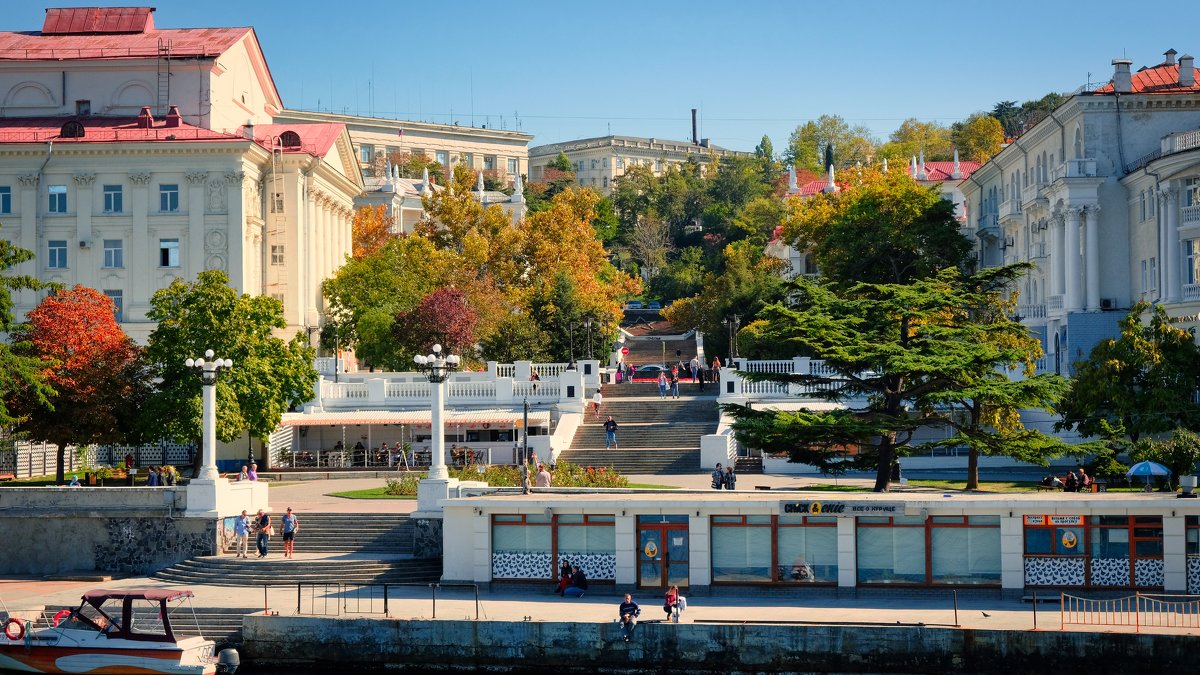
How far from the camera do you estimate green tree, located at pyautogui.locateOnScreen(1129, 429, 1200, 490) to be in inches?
1674

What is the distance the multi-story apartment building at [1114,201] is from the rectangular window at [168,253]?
121ft

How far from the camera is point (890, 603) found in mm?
34812

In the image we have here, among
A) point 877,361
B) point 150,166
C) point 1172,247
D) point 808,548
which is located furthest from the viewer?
point 150,166

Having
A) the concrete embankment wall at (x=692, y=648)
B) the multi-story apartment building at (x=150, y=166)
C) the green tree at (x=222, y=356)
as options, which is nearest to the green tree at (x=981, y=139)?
the multi-story apartment building at (x=150, y=166)

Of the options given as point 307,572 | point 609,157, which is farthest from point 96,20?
point 609,157

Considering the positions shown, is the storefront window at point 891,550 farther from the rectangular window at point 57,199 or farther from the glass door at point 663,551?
the rectangular window at point 57,199

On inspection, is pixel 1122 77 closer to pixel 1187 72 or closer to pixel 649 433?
pixel 1187 72

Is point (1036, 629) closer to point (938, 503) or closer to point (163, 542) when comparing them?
point (938, 503)

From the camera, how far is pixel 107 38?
246 feet

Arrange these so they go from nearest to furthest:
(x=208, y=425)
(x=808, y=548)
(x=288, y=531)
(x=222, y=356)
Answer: (x=808, y=548) → (x=288, y=531) → (x=208, y=425) → (x=222, y=356)

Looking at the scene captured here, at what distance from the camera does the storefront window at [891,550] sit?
117 feet

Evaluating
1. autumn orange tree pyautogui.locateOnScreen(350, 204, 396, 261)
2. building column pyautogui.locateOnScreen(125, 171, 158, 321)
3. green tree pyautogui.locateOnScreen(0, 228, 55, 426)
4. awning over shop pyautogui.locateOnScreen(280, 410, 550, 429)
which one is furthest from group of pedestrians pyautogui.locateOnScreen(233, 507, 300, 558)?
autumn orange tree pyautogui.locateOnScreen(350, 204, 396, 261)

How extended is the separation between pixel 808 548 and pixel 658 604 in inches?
149

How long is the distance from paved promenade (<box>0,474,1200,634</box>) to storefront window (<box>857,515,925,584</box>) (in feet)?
1.26
